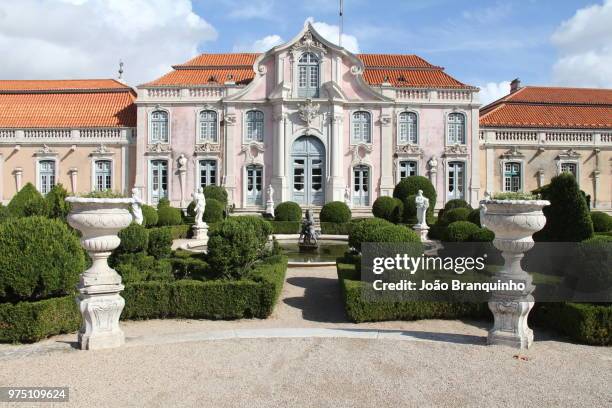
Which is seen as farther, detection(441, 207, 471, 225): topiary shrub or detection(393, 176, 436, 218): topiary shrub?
detection(393, 176, 436, 218): topiary shrub

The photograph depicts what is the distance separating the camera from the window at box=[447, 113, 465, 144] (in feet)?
88.4

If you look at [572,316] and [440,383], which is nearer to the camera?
[440,383]

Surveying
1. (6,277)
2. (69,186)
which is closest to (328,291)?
(6,277)

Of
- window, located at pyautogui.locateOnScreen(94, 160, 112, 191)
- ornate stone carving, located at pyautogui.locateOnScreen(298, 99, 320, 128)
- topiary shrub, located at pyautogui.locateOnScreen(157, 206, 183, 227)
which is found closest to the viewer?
topiary shrub, located at pyautogui.locateOnScreen(157, 206, 183, 227)

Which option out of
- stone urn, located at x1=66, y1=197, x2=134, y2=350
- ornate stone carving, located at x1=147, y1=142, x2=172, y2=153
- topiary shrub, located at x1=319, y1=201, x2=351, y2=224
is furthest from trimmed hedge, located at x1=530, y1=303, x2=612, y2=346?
ornate stone carving, located at x1=147, y1=142, x2=172, y2=153

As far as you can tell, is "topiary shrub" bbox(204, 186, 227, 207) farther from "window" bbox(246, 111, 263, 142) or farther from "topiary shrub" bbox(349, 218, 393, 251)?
"topiary shrub" bbox(349, 218, 393, 251)

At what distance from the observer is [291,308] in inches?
344

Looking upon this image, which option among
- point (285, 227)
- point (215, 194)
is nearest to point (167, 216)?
point (215, 194)

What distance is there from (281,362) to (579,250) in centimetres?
471

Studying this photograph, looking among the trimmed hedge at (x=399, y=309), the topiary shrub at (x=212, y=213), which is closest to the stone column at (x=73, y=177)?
the topiary shrub at (x=212, y=213)

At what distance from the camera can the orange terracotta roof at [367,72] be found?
27.5 meters

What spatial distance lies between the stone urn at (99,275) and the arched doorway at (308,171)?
20.5 metres

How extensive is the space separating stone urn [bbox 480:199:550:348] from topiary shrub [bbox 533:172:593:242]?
1910 millimetres

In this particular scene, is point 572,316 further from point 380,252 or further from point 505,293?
point 380,252
